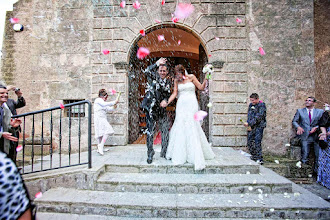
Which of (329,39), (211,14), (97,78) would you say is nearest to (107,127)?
(97,78)

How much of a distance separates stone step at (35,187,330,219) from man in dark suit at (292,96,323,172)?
2.51 m

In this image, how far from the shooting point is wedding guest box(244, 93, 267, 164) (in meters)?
5.13

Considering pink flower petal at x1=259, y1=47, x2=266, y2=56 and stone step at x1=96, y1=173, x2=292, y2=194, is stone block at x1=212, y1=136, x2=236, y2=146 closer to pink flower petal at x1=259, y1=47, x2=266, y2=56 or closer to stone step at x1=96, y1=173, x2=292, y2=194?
stone step at x1=96, y1=173, x2=292, y2=194

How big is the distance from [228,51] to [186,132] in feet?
10.6

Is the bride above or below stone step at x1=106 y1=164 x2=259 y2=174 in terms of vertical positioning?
above

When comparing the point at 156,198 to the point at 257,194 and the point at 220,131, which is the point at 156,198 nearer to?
the point at 257,194

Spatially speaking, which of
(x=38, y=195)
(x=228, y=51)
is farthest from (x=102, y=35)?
(x=38, y=195)

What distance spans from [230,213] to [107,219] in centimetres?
179

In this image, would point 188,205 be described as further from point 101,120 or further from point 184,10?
point 184,10

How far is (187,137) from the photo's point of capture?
13.0ft

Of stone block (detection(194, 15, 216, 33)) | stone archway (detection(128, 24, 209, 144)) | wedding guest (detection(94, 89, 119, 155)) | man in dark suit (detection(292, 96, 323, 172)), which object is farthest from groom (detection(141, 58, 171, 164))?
man in dark suit (detection(292, 96, 323, 172))

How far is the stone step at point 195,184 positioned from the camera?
3.29m

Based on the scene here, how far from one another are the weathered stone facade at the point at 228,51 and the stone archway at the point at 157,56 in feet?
1.04

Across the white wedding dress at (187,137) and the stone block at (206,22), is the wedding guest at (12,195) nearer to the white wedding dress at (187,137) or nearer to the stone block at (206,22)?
the white wedding dress at (187,137)
